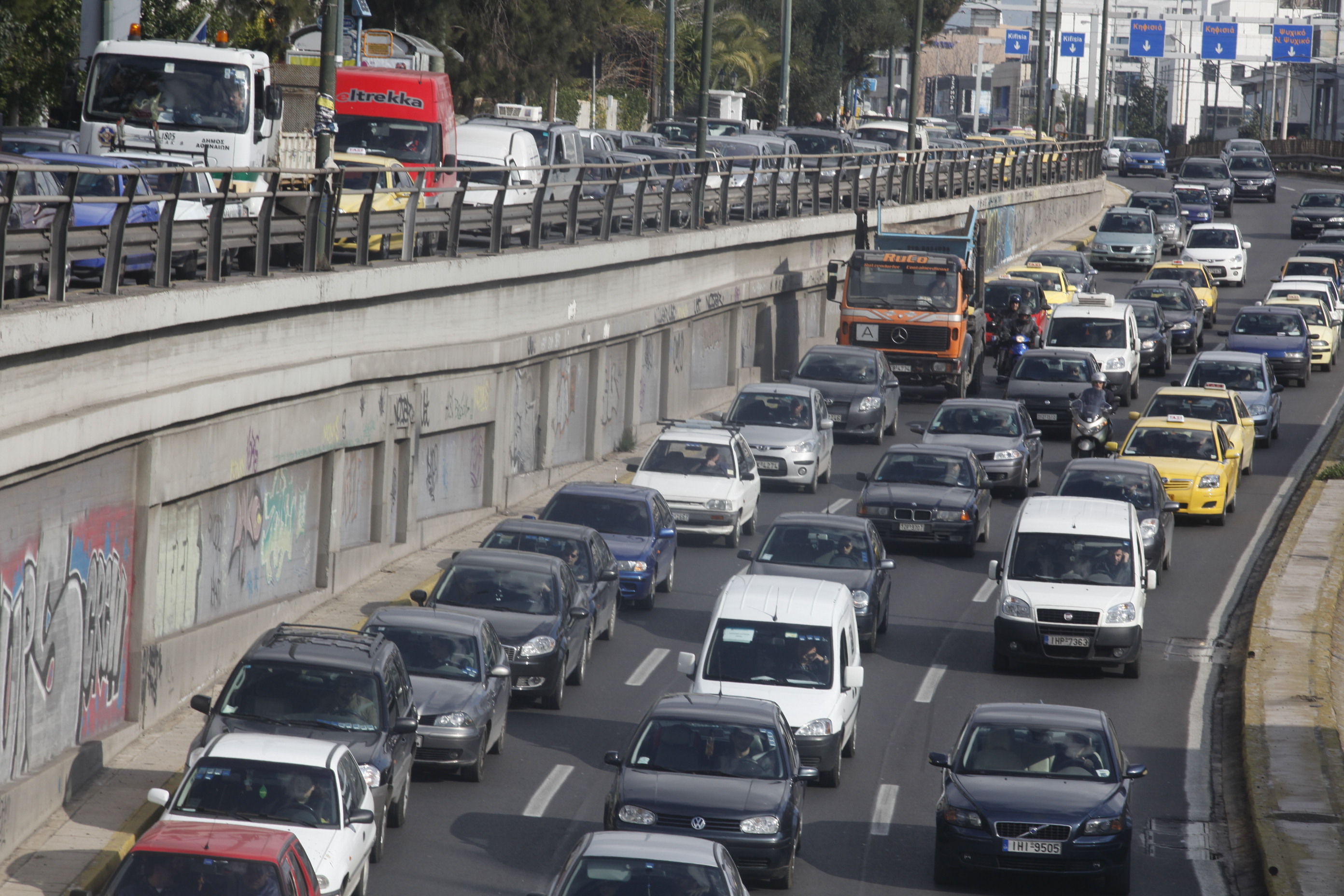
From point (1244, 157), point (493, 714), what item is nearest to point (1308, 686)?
point (493, 714)

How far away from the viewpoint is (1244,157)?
277 ft

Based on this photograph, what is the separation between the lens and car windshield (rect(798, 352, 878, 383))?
119 feet

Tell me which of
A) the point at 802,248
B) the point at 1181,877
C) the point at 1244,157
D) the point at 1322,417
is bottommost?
the point at 1181,877

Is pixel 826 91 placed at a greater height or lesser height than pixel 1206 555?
greater

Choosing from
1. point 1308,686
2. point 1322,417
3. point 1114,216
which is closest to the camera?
point 1308,686

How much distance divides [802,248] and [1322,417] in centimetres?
1234

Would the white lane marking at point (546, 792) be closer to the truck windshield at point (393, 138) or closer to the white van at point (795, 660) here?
the white van at point (795, 660)

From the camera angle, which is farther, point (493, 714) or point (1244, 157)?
point (1244, 157)

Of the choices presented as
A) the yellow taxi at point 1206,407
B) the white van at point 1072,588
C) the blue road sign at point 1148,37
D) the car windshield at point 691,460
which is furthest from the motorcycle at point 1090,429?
the blue road sign at point 1148,37

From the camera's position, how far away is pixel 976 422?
106ft

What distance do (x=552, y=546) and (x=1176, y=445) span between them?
41.7 feet

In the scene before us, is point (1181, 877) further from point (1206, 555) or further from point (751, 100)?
point (751, 100)

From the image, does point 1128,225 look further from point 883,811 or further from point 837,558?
point 883,811

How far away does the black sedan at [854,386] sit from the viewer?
35500mm
